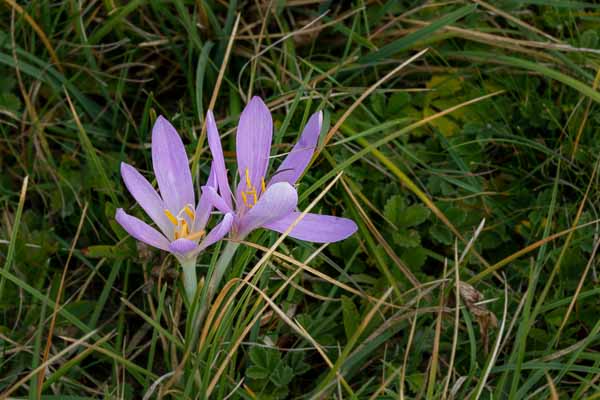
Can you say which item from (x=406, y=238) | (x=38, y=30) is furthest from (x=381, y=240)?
(x=38, y=30)

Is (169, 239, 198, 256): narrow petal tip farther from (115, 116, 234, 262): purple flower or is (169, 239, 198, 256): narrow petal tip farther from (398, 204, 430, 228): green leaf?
(398, 204, 430, 228): green leaf

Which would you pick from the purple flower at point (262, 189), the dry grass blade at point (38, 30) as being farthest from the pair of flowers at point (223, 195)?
the dry grass blade at point (38, 30)

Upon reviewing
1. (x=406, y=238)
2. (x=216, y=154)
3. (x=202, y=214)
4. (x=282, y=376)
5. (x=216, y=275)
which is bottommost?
(x=282, y=376)

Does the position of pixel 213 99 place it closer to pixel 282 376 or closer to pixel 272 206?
pixel 272 206

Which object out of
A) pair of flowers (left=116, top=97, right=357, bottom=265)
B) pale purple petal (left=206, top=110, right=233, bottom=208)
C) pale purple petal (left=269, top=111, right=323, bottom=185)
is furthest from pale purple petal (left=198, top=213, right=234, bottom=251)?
pale purple petal (left=269, top=111, right=323, bottom=185)

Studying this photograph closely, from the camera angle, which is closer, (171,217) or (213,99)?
(171,217)

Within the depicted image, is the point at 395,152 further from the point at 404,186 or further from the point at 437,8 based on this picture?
the point at 437,8

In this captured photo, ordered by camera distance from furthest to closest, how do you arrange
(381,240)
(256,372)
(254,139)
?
(381,240) → (256,372) → (254,139)
